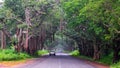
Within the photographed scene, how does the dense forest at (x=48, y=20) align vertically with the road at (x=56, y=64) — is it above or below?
above

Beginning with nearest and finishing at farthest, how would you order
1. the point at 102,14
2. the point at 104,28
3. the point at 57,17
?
the point at 102,14 < the point at 104,28 < the point at 57,17

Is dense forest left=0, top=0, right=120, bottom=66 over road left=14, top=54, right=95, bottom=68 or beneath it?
over

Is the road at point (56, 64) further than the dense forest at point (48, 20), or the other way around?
the dense forest at point (48, 20)

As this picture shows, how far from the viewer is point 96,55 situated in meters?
54.1

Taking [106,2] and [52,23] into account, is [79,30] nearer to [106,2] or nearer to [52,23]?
[52,23]

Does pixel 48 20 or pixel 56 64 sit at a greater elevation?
pixel 48 20

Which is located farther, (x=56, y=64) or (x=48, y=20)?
(x=48, y=20)

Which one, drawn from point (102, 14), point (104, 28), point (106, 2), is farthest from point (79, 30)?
point (106, 2)

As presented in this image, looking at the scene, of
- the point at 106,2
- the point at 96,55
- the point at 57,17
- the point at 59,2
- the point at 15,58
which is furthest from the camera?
the point at 57,17

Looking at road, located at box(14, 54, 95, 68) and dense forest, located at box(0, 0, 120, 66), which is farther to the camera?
dense forest, located at box(0, 0, 120, 66)

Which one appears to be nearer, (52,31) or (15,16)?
(15,16)

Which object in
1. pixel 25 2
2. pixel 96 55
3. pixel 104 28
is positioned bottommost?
pixel 96 55

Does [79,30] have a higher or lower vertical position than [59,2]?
lower

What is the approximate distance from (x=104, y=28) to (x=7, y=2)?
20076 millimetres
